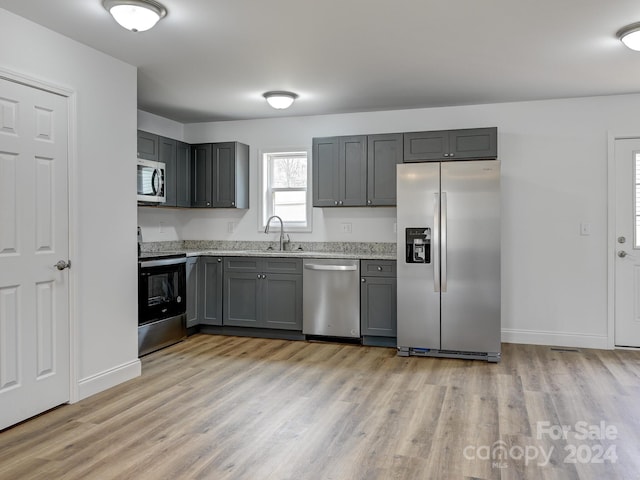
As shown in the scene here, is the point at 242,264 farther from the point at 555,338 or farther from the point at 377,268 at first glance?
the point at 555,338

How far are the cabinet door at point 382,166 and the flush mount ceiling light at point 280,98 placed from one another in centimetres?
95

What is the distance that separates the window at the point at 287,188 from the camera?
18.9 feet

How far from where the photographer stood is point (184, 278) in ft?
16.9

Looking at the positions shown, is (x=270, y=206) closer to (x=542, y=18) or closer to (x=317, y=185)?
(x=317, y=185)

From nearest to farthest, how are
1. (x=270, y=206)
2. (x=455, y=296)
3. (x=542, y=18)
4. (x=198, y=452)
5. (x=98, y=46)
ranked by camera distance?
(x=198, y=452) → (x=542, y=18) → (x=98, y=46) → (x=455, y=296) → (x=270, y=206)

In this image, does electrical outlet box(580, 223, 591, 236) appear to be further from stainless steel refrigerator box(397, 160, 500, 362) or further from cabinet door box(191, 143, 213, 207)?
cabinet door box(191, 143, 213, 207)

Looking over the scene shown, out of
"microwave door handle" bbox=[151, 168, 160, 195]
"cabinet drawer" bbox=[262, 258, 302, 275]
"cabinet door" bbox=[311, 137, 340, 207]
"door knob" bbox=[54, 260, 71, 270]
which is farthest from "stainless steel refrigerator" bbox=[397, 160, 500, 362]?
"door knob" bbox=[54, 260, 71, 270]

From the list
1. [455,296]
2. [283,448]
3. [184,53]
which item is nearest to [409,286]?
[455,296]

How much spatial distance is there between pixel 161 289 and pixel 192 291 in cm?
63

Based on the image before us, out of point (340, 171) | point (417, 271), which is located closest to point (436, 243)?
point (417, 271)

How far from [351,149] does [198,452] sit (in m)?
3.48

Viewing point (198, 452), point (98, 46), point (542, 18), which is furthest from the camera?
point (98, 46)

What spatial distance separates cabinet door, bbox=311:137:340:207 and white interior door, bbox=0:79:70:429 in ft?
8.74

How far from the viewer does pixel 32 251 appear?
301 cm
